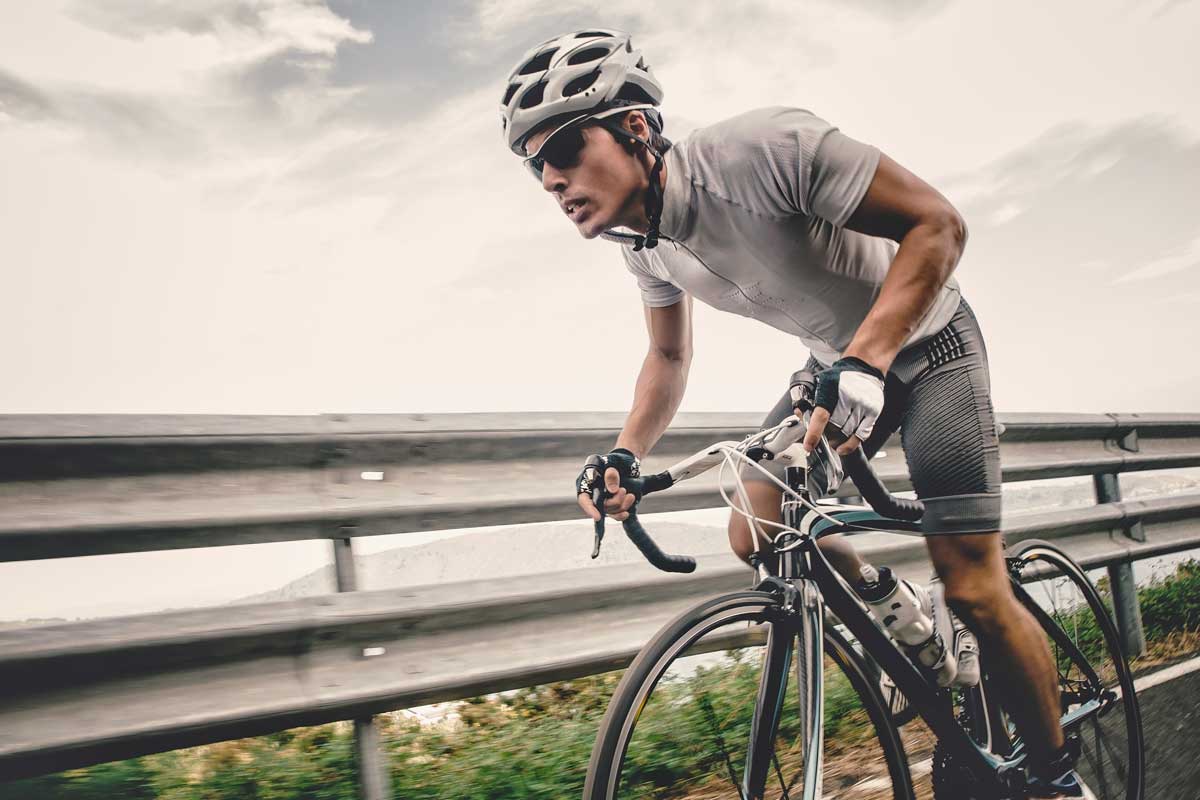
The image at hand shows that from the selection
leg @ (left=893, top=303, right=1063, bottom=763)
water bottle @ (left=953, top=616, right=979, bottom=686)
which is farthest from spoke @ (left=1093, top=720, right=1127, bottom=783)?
water bottle @ (left=953, top=616, right=979, bottom=686)

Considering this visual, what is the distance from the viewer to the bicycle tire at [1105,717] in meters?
2.97

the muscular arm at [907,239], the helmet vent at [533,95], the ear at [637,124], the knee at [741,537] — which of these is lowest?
the knee at [741,537]

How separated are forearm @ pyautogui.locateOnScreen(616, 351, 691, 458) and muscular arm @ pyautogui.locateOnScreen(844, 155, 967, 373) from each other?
0.85 meters

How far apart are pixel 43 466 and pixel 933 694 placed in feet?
7.72

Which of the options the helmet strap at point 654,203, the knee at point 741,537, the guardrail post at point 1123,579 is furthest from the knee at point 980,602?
the guardrail post at point 1123,579

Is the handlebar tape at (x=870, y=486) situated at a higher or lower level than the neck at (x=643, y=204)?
lower

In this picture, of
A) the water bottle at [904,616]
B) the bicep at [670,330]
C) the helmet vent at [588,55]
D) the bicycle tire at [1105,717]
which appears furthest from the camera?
the bicycle tire at [1105,717]

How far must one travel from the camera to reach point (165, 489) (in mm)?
2154

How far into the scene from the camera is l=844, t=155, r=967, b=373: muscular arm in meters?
1.92

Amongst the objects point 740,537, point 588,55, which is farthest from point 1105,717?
point 588,55

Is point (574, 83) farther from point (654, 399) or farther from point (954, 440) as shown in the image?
point (954, 440)

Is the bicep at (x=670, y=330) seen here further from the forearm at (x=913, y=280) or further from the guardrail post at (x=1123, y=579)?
the guardrail post at (x=1123, y=579)

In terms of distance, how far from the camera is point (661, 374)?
2.70 m

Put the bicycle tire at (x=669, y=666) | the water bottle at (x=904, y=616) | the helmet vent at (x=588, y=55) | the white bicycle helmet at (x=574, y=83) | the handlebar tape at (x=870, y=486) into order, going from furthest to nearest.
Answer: the water bottle at (x=904, y=616)
the helmet vent at (x=588, y=55)
the white bicycle helmet at (x=574, y=83)
the handlebar tape at (x=870, y=486)
the bicycle tire at (x=669, y=666)
